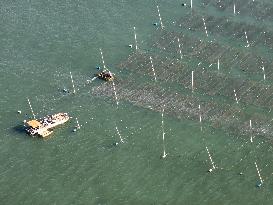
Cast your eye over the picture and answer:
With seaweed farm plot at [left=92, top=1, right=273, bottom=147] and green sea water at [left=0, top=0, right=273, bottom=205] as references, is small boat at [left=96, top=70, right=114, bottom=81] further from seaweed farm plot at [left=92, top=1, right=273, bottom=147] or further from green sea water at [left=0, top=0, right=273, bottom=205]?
seaweed farm plot at [left=92, top=1, right=273, bottom=147]

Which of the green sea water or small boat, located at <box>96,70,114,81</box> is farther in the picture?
small boat, located at <box>96,70,114,81</box>

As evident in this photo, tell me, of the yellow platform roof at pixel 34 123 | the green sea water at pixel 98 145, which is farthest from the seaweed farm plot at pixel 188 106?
the yellow platform roof at pixel 34 123

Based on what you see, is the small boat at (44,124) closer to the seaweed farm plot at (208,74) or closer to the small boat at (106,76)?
the seaweed farm plot at (208,74)

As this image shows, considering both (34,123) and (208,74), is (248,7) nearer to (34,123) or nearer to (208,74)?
(208,74)

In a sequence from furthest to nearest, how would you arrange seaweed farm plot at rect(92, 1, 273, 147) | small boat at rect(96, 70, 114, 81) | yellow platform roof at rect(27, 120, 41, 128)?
small boat at rect(96, 70, 114, 81), seaweed farm plot at rect(92, 1, 273, 147), yellow platform roof at rect(27, 120, 41, 128)

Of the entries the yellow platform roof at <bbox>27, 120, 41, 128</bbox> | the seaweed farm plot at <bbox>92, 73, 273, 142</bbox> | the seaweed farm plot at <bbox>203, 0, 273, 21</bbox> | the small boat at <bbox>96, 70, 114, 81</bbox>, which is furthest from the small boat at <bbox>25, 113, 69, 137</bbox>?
the seaweed farm plot at <bbox>203, 0, 273, 21</bbox>

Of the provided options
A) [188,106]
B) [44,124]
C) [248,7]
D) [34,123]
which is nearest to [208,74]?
[188,106]
